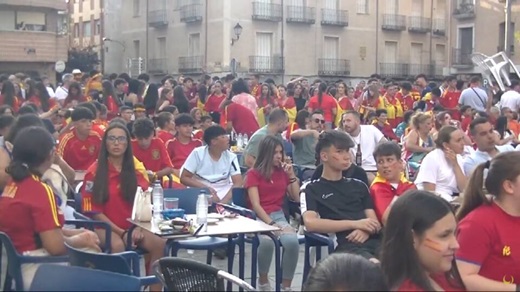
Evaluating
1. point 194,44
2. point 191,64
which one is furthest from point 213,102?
point 194,44

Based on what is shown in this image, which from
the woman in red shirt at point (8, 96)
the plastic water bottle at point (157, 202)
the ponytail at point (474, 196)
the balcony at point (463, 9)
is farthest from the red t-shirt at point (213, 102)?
the balcony at point (463, 9)

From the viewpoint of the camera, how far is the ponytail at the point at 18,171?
504cm

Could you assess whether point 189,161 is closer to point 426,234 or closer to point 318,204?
point 318,204

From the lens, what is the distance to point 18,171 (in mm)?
5051

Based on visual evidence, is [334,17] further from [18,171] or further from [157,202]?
[18,171]

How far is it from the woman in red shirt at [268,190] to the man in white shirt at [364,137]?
2.64 metres

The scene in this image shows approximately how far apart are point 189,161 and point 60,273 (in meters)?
4.96

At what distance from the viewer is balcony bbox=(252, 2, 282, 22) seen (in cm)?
3928

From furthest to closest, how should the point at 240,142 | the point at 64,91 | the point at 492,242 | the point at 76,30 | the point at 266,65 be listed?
the point at 76,30
the point at 266,65
the point at 64,91
the point at 240,142
the point at 492,242

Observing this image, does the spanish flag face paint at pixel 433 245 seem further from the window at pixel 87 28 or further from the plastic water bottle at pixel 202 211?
the window at pixel 87 28

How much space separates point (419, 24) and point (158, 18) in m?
15.1

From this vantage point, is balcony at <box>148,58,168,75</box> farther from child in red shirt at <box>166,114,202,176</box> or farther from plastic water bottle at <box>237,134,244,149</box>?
child in red shirt at <box>166,114,202,176</box>

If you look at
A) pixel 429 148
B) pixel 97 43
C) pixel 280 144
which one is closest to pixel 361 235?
pixel 280 144

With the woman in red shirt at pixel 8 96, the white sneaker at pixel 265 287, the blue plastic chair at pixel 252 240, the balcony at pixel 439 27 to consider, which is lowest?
the white sneaker at pixel 265 287
